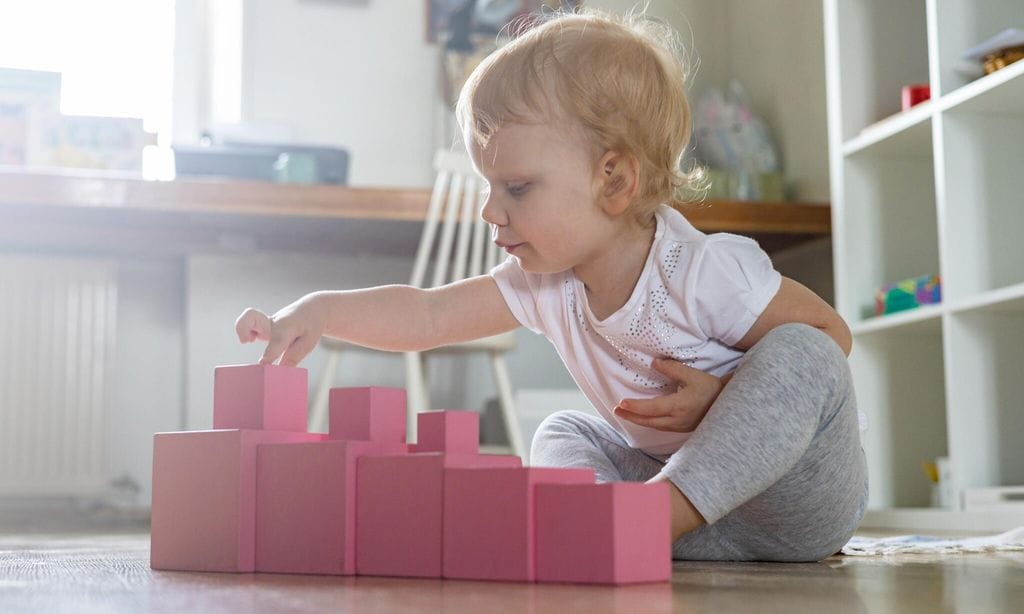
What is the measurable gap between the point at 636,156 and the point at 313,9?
2441mm

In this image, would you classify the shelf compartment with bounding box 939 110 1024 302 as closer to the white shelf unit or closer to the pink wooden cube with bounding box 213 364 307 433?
the white shelf unit

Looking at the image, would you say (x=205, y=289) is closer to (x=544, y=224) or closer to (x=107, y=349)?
(x=107, y=349)

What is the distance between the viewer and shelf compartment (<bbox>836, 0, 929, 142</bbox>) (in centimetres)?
233

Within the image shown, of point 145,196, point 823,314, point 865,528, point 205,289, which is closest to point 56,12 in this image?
point 205,289

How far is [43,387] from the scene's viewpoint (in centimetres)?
292

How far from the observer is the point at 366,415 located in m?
0.83

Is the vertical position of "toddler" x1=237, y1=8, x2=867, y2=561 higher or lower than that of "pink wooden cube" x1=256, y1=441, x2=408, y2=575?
higher

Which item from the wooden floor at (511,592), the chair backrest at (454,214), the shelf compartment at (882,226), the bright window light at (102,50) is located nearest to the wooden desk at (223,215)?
the chair backrest at (454,214)

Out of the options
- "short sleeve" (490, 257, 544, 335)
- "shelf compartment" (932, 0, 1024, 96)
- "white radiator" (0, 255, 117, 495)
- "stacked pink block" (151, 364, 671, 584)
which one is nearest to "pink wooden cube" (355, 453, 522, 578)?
"stacked pink block" (151, 364, 671, 584)

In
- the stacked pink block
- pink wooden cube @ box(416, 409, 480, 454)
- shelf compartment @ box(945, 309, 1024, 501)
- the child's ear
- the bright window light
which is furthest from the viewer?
the bright window light

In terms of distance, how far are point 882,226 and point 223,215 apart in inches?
52.9

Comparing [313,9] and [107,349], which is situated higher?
[313,9]

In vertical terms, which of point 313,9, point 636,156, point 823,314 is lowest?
point 823,314

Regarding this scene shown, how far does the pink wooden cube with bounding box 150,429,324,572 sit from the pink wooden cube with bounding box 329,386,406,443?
0.10 feet
